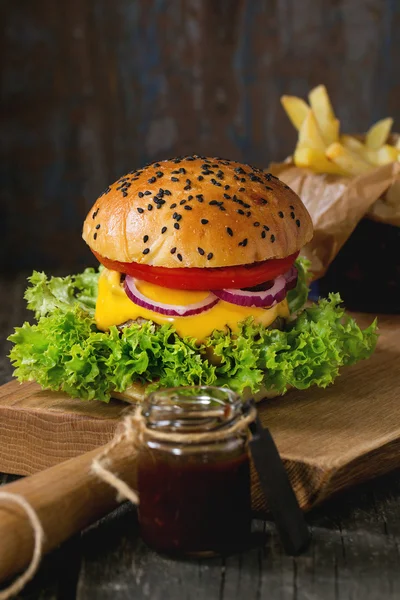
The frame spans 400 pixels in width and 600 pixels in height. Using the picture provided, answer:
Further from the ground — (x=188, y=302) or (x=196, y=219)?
(x=196, y=219)

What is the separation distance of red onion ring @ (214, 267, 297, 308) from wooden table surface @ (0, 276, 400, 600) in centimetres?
77

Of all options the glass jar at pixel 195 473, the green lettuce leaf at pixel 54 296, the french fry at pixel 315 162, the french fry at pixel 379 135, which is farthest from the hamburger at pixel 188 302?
the french fry at pixel 379 135

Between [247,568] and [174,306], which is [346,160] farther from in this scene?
[247,568]

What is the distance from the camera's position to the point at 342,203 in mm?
4098

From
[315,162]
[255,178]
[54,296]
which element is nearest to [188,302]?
[255,178]

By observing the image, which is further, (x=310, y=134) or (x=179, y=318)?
(x=310, y=134)

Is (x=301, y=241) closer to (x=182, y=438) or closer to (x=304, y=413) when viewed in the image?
(x=304, y=413)

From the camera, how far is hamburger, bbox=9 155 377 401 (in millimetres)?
2938

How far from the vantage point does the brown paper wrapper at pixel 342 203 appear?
407cm

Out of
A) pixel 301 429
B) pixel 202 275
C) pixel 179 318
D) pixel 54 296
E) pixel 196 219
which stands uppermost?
pixel 196 219

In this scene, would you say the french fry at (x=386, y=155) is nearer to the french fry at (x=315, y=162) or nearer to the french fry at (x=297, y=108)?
the french fry at (x=315, y=162)

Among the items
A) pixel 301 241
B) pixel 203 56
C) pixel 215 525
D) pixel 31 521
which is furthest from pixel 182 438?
pixel 203 56

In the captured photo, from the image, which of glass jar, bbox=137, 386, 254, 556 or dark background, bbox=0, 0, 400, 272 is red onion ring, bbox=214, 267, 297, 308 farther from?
dark background, bbox=0, 0, 400, 272

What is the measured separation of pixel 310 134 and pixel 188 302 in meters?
1.46
